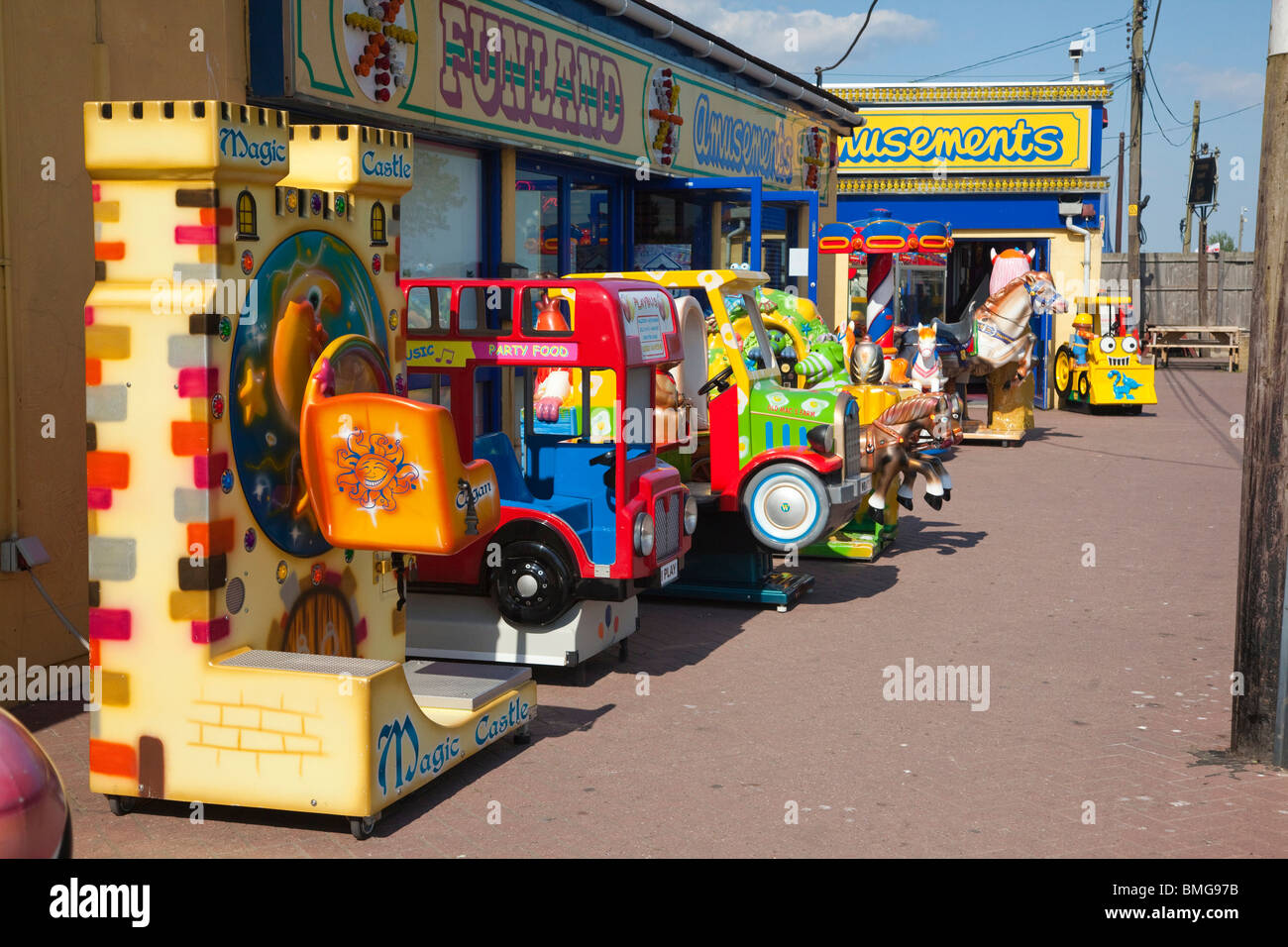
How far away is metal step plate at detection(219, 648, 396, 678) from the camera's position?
5.48 m

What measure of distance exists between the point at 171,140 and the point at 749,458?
5435mm

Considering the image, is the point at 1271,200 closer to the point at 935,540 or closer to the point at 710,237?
the point at 935,540

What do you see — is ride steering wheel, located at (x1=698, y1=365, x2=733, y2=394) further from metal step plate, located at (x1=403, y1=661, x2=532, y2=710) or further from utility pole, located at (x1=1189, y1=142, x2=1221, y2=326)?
utility pole, located at (x1=1189, y1=142, x2=1221, y2=326)

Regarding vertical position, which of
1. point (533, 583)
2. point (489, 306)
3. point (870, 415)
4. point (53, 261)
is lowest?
point (533, 583)

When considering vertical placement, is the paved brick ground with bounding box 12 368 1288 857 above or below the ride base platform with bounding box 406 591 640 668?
below

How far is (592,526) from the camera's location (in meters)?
7.99

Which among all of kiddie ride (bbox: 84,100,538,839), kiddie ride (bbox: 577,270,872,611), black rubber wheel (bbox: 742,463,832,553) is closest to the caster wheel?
kiddie ride (bbox: 84,100,538,839)

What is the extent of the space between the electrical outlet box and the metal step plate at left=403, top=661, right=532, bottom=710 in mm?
2126

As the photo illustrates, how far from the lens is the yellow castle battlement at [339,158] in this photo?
20.1ft

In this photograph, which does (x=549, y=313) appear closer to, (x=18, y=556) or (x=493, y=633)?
(x=493, y=633)

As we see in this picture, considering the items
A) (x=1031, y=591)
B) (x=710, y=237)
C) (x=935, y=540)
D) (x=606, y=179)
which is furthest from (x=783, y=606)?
(x=710, y=237)

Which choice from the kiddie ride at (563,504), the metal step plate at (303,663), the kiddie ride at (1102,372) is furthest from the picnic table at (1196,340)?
the metal step plate at (303,663)

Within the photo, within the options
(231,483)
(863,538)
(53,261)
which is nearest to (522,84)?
(863,538)

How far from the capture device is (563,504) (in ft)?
26.0
